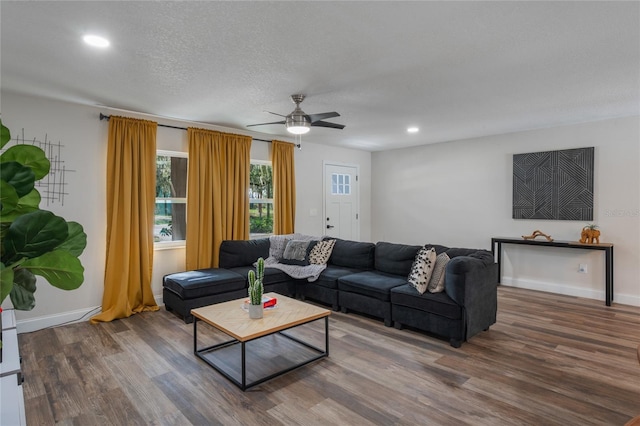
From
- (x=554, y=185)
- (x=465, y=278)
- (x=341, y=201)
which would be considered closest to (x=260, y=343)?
(x=465, y=278)

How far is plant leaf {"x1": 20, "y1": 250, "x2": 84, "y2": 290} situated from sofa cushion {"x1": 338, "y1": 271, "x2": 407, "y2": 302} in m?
3.43

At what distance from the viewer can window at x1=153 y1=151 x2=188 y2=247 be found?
15.4 ft

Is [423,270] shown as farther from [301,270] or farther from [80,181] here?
[80,181]

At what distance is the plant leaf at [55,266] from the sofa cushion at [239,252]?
4.24 m

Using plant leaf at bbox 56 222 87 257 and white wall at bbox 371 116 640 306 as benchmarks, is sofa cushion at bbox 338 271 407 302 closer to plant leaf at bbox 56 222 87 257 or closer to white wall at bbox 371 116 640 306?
white wall at bbox 371 116 640 306

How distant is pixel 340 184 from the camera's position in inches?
278

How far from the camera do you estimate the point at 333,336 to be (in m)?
3.54

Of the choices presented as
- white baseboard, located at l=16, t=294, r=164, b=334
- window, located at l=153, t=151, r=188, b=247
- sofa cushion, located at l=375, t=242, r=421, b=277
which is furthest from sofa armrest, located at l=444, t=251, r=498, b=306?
white baseboard, located at l=16, t=294, r=164, b=334

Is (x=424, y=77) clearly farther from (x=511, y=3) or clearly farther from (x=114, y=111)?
(x=114, y=111)

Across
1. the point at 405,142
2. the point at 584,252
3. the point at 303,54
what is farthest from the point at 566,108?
the point at 303,54

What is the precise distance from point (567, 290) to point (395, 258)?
9.22 ft

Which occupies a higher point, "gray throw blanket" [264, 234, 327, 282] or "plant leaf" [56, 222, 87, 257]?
"plant leaf" [56, 222, 87, 257]

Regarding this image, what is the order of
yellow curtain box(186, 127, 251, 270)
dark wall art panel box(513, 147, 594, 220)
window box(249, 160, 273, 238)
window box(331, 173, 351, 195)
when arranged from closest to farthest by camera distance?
yellow curtain box(186, 127, 251, 270)
dark wall art panel box(513, 147, 594, 220)
window box(249, 160, 273, 238)
window box(331, 173, 351, 195)

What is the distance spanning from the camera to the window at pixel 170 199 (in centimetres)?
470
